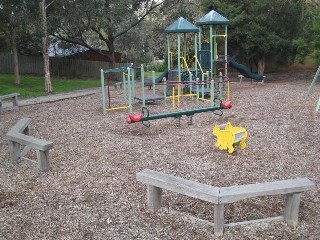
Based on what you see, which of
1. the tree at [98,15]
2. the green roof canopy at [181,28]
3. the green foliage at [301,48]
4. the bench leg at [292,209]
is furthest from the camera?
the tree at [98,15]

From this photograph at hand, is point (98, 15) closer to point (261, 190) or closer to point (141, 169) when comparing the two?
point (141, 169)

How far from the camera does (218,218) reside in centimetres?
375

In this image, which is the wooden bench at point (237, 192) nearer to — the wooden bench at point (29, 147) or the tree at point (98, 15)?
the wooden bench at point (29, 147)

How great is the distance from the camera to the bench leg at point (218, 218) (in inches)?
146

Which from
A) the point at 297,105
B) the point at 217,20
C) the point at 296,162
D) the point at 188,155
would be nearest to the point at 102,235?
the point at 188,155

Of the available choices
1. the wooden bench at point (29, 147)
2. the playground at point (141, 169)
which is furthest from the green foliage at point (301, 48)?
the wooden bench at point (29, 147)

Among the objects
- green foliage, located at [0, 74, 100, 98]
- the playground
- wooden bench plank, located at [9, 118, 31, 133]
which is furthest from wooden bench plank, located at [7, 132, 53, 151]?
green foliage, located at [0, 74, 100, 98]

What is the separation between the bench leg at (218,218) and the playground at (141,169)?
3.1 inches

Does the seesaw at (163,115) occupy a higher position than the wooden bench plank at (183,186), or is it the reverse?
the seesaw at (163,115)

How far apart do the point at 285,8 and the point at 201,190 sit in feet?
57.0

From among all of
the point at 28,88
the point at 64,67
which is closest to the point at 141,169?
the point at 28,88

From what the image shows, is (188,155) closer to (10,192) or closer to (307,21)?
(10,192)

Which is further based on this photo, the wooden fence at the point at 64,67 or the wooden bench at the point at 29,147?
the wooden fence at the point at 64,67

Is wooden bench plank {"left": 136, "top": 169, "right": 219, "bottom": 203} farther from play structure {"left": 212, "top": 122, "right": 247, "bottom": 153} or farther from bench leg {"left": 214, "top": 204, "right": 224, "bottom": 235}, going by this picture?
play structure {"left": 212, "top": 122, "right": 247, "bottom": 153}
